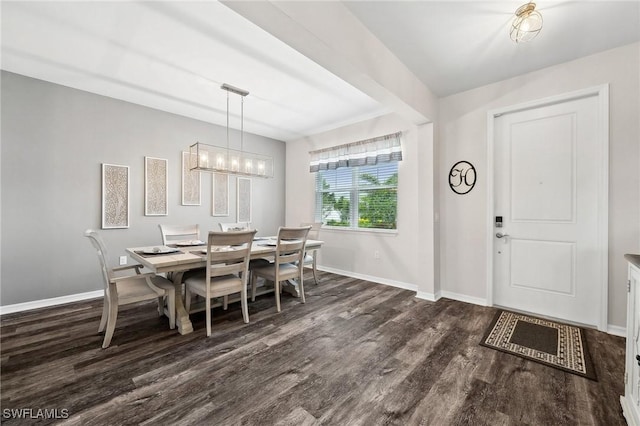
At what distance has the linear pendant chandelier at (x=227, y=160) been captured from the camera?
3227mm

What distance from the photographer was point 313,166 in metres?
5.16

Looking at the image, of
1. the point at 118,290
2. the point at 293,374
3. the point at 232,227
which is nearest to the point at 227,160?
the point at 232,227

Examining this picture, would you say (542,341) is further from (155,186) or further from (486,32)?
(155,186)

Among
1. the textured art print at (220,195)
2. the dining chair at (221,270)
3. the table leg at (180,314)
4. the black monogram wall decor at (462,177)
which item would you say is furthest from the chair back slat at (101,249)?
the black monogram wall decor at (462,177)

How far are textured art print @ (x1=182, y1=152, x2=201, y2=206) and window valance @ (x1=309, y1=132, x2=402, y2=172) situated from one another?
2131mm

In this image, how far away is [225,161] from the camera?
11.2ft

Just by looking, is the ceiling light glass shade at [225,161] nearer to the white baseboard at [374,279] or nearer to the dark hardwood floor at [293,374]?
the dark hardwood floor at [293,374]

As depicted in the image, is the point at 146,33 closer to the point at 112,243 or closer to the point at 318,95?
the point at 318,95

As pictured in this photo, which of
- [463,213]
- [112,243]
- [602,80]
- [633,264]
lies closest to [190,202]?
[112,243]

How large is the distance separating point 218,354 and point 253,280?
1.28 metres

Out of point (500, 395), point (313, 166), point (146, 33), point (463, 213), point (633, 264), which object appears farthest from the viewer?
point (313, 166)

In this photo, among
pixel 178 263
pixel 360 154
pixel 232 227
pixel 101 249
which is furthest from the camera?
pixel 360 154

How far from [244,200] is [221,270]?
273cm

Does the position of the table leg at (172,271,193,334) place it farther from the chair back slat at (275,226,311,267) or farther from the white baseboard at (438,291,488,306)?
the white baseboard at (438,291,488,306)
